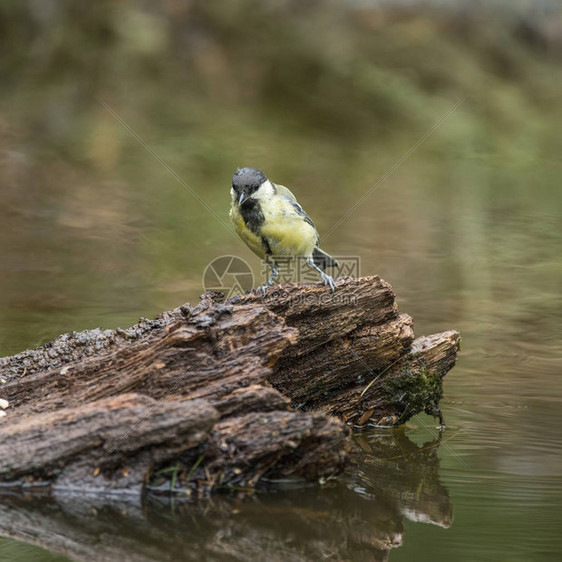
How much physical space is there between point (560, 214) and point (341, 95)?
4781mm

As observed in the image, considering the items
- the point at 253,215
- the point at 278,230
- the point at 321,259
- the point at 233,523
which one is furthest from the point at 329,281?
the point at 233,523

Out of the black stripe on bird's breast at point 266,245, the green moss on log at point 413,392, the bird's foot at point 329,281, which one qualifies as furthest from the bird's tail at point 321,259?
the green moss on log at point 413,392

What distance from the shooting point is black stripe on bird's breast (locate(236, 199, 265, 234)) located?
14.8ft

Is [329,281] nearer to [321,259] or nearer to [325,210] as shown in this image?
[321,259]

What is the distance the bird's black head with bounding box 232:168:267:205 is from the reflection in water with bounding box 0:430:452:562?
1667 mm

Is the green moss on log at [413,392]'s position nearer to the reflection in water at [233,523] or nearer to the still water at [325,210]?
the still water at [325,210]

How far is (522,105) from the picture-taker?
521 inches

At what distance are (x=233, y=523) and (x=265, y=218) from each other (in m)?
Answer: 1.90

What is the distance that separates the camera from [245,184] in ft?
14.5

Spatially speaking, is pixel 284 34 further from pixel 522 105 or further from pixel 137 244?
pixel 137 244

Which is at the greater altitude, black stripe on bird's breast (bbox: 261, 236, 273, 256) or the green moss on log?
black stripe on bird's breast (bbox: 261, 236, 273, 256)

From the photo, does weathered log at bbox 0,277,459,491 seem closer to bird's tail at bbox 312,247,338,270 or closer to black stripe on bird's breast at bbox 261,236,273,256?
black stripe on bird's breast at bbox 261,236,273,256

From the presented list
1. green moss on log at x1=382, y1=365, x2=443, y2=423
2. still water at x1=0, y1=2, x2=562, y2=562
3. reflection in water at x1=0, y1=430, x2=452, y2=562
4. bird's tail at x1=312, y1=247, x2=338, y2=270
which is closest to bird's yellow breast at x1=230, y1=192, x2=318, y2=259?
bird's tail at x1=312, y1=247, x2=338, y2=270

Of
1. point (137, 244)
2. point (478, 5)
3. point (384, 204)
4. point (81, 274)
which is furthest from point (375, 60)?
point (81, 274)
